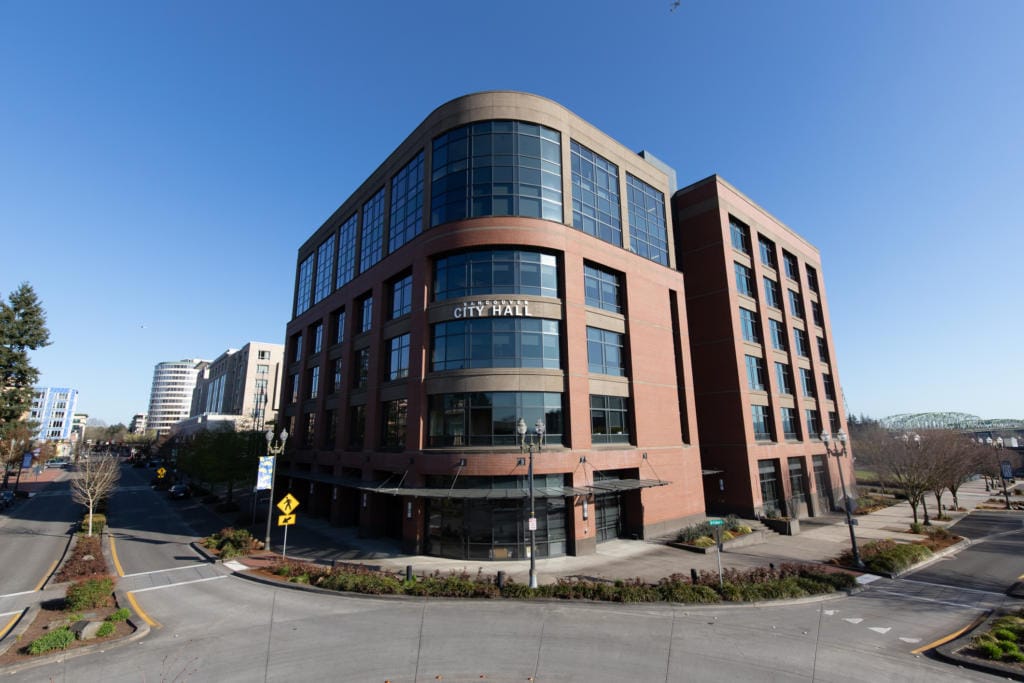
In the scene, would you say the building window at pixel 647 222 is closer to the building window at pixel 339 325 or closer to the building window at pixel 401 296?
the building window at pixel 401 296

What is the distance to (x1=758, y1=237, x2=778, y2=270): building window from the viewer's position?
4397 centimetres

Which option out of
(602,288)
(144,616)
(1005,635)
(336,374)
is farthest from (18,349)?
(1005,635)

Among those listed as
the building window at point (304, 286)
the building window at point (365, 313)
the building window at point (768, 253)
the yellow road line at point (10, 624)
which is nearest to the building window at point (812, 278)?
the building window at point (768, 253)

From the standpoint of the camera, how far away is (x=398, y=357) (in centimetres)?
3116

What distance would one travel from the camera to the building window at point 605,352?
28219 mm

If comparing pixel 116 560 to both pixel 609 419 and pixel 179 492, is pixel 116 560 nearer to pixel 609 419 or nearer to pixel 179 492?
pixel 609 419

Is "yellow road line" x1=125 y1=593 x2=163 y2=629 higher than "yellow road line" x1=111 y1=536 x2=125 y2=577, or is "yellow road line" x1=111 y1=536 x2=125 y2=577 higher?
"yellow road line" x1=125 y1=593 x2=163 y2=629

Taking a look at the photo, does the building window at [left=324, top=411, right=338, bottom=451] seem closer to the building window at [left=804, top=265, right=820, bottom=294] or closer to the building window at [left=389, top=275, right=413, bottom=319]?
the building window at [left=389, top=275, right=413, bottom=319]

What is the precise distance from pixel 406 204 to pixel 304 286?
2510 cm

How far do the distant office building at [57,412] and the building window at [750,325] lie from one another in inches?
8702

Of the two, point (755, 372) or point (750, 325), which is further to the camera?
point (750, 325)

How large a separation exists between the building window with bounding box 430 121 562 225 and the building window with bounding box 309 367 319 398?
23960mm

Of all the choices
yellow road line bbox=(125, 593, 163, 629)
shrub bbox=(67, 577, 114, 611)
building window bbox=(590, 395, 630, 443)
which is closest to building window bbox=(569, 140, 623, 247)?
building window bbox=(590, 395, 630, 443)

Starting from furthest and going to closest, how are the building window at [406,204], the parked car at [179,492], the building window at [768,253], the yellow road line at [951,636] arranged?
the parked car at [179,492] → the building window at [768,253] → the building window at [406,204] → the yellow road line at [951,636]
